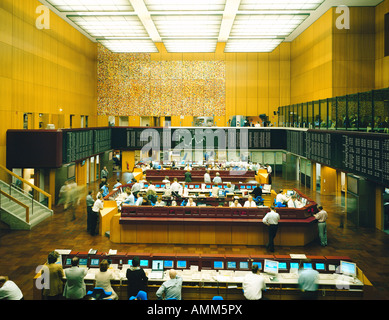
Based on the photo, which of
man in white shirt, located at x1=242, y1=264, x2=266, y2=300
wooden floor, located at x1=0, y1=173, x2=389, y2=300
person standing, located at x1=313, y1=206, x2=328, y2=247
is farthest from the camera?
person standing, located at x1=313, y1=206, x2=328, y2=247

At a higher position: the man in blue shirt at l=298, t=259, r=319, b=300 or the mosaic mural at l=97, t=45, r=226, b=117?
the mosaic mural at l=97, t=45, r=226, b=117

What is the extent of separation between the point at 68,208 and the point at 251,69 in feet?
64.3

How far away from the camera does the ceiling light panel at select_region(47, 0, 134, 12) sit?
15.4 m

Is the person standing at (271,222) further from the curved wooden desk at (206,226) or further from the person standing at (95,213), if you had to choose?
the person standing at (95,213)

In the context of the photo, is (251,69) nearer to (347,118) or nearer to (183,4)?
(183,4)

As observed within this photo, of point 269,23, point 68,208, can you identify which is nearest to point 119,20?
point 269,23

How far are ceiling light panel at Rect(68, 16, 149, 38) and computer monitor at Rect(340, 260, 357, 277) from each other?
15260 mm

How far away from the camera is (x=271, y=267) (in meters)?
6.53

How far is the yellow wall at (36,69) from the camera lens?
13961 millimetres

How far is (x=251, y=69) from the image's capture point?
28609 millimetres

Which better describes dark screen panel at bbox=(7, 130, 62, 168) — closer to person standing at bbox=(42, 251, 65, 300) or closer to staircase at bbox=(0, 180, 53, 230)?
staircase at bbox=(0, 180, 53, 230)

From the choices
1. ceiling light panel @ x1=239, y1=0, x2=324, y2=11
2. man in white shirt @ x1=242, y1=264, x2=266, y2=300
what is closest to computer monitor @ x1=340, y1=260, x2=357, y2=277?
man in white shirt @ x1=242, y1=264, x2=266, y2=300

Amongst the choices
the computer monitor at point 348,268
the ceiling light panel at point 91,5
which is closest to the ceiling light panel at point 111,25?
the ceiling light panel at point 91,5

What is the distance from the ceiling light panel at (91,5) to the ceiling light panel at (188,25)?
5.68 ft
